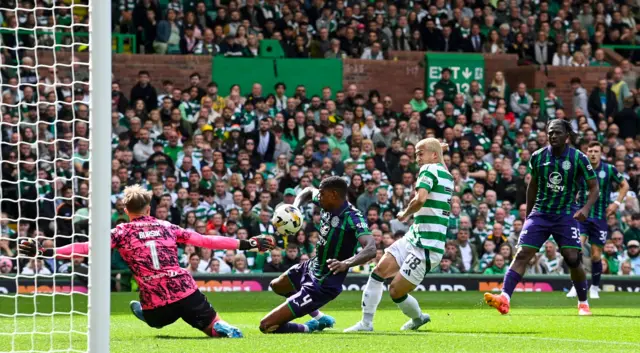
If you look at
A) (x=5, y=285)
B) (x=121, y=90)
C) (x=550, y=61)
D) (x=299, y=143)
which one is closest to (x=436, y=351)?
(x=5, y=285)

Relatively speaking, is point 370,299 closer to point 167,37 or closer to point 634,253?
point 634,253

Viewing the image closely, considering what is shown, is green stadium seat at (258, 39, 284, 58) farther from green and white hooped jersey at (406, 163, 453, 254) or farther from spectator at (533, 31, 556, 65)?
green and white hooped jersey at (406, 163, 453, 254)

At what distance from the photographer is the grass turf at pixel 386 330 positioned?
343 inches

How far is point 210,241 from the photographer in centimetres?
920

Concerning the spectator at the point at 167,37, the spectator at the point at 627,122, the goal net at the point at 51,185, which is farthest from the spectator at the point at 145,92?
the spectator at the point at 627,122

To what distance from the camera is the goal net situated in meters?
6.77

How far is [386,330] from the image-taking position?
1063cm

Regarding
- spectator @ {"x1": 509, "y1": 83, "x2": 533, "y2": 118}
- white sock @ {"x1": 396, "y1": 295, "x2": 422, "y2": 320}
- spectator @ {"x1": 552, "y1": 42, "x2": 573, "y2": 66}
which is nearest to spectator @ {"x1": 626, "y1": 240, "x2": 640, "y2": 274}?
spectator @ {"x1": 509, "y1": 83, "x2": 533, "y2": 118}

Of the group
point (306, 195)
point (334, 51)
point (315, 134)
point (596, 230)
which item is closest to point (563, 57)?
point (334, 51)

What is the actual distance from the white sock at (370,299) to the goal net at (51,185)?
7.91 ft

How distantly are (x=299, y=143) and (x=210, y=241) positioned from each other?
12620 mm

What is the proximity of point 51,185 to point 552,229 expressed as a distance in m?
9.39

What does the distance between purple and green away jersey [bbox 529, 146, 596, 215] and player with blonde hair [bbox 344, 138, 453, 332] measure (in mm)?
1975

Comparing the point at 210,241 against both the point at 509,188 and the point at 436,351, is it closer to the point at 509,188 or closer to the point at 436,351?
the point at 436,351
